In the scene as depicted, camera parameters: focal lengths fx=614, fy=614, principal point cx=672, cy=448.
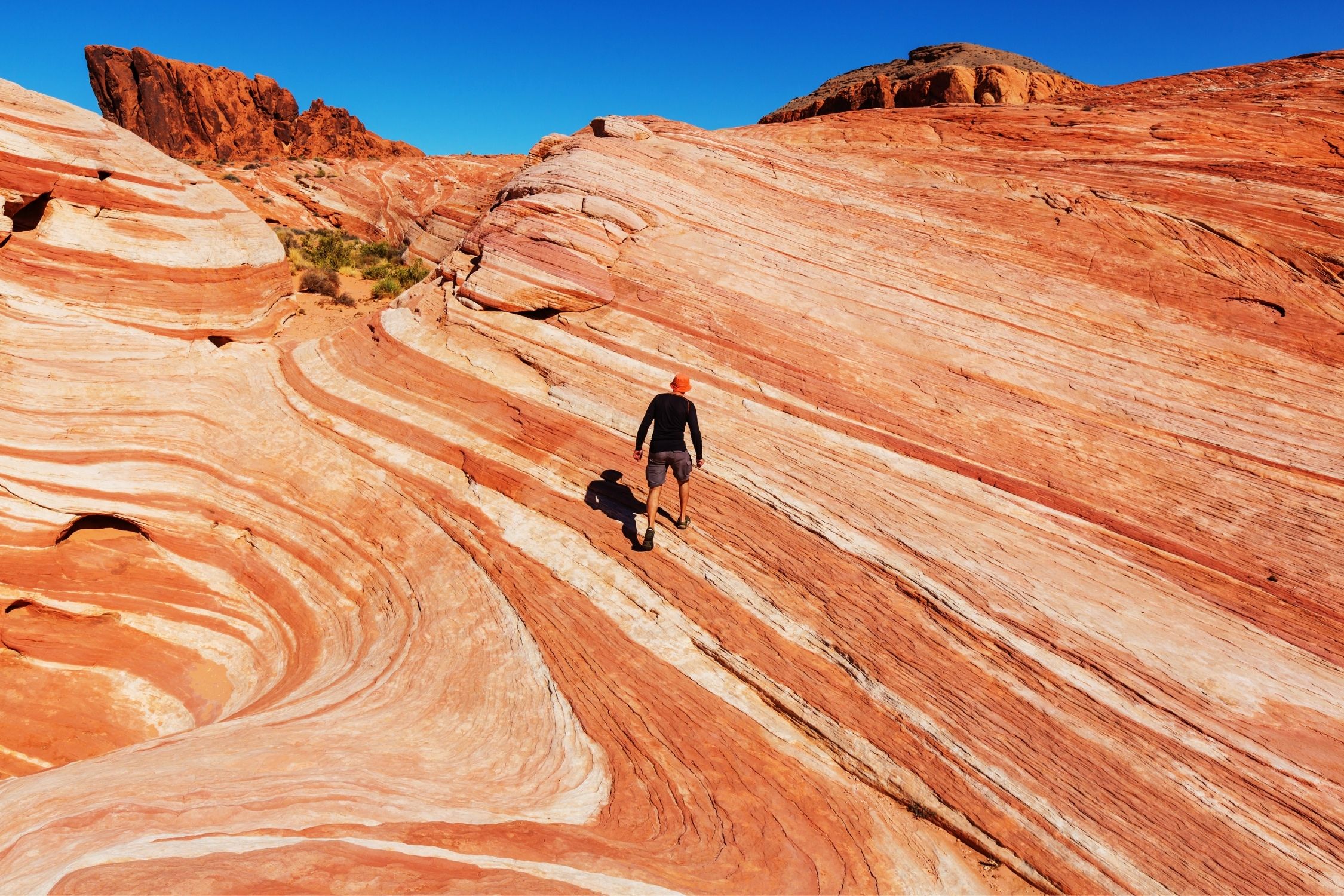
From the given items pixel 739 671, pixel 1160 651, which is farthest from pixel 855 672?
pixel 1160 651

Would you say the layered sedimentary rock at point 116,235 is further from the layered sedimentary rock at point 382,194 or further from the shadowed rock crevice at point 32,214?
the layered sedimentary rock at point 382,194

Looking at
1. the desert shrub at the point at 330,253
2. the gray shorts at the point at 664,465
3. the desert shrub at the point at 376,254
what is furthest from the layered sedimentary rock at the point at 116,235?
the desert shrub at the point at 376,254

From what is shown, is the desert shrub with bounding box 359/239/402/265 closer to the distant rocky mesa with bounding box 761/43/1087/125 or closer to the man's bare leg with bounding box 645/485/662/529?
the distant rocky mesa with bounding box 761/43/1087/125

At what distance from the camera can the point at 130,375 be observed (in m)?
8.35

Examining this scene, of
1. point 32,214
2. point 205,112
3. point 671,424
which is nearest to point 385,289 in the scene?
point 32,214

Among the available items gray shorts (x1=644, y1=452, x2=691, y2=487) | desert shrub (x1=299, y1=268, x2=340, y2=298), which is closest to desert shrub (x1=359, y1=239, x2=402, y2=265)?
desert shrub (x1=299, y1=268, x2=340, y2=298)

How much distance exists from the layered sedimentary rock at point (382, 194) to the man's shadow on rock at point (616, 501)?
1821cm

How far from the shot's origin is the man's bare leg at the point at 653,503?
6453 mm

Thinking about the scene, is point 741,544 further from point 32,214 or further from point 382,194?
point 382,194

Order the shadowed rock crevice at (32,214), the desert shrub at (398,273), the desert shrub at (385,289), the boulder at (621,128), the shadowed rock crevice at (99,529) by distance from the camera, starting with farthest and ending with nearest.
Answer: the desert shrub at (398,273) → the desert shrub at (385,289) → the boulder at (621,128) → the shadowed rock crevice at (32,214) → the shadowed rock crevice at (99,529)

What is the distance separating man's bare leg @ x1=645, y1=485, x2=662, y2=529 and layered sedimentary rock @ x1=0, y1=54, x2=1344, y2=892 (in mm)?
333

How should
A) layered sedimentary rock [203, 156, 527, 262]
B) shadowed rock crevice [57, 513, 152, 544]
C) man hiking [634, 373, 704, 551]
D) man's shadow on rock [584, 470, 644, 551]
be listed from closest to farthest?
man hiking [634, 373, 704, 551] → man's shadow on rock [584, 470, 644, 551] → shadowed rock crevice [57, 513, 152, 544] → layered sedimentary rock [203, 156, 527, 262]

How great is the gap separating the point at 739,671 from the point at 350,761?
3.02 m

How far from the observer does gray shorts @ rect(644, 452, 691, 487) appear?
6461 mm
